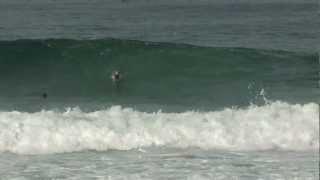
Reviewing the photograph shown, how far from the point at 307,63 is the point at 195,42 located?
365cm

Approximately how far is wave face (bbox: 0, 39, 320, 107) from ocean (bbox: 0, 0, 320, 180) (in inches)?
1.6

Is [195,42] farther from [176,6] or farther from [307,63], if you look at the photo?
[176,6]

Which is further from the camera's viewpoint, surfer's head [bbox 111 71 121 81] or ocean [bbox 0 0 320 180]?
surfer's head [bbox 111 71 121 81]

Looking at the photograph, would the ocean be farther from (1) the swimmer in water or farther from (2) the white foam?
(1) the swimmer in water

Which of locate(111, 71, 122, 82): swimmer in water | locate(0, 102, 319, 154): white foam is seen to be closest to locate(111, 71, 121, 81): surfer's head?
locate(111, 71, 122, 82): swimmer in water

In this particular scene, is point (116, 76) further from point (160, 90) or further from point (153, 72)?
point (160, 90)

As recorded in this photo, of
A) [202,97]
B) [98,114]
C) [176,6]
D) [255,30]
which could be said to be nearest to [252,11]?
[176,6]

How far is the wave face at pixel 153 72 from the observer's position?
14594mm

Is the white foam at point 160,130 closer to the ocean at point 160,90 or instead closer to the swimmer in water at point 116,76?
the ocean at point 160,90

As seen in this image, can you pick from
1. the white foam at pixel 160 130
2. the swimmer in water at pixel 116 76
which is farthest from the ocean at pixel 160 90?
the swimmer in water at pixel 116 76

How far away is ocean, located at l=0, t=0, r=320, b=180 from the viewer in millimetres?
8633

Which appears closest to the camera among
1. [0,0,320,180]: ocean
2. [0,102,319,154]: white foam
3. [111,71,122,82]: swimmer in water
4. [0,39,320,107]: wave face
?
[0,0,320,180]: ocean

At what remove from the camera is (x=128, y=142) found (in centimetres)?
964

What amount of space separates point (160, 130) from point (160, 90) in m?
5.31
